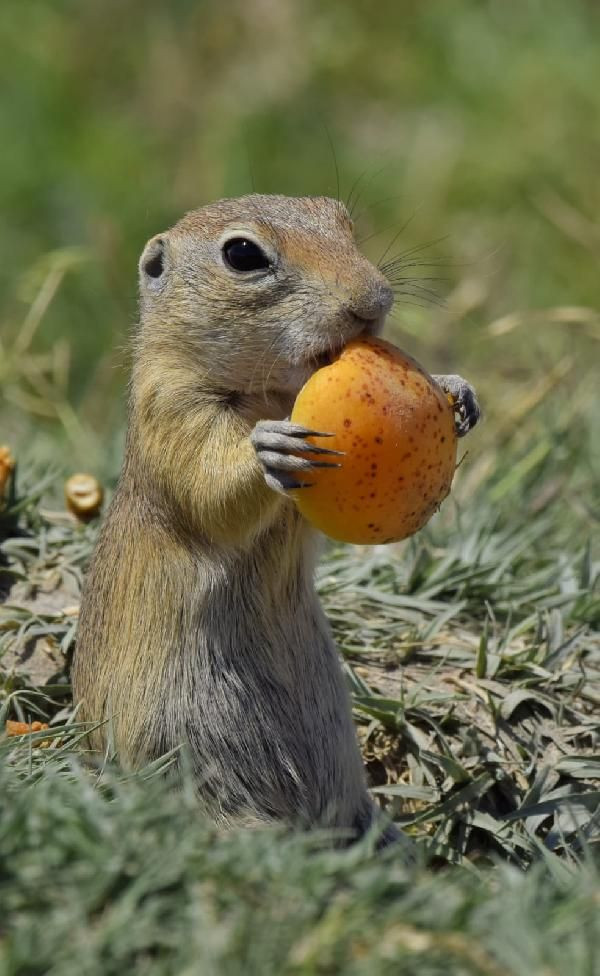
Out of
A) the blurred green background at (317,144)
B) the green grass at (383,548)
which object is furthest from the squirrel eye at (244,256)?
the blurred green background at (317,144)

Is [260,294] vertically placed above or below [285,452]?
above

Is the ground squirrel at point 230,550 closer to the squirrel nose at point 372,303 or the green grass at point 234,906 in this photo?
the squirrel nose at point 372,303

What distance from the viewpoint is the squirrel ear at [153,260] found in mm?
3895

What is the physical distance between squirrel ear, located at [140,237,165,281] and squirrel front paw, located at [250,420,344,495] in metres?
0.89

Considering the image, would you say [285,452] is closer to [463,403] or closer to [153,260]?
[463,403]

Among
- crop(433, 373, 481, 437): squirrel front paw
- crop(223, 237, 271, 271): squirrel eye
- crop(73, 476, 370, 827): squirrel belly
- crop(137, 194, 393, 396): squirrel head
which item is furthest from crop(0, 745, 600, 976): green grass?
crop(223, 237, 271, 271): squirrel eye

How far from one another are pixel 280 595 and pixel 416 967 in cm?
150

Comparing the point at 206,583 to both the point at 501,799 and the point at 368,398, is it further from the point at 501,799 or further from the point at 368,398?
the point at 501,799

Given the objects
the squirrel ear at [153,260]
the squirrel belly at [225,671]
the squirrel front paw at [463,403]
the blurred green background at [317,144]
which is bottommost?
the squirrel belly at [225,671]

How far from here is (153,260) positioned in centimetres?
391

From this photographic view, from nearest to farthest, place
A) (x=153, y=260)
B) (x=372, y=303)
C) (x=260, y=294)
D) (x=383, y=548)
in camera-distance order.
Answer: (x=372, y=303) → (x=260, y=294) → (x=153, y=260) → (x=383, y=548)

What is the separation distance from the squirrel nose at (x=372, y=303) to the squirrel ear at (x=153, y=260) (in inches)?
30.7

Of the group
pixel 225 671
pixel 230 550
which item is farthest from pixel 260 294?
pixel 225 671

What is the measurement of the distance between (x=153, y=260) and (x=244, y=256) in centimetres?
44
